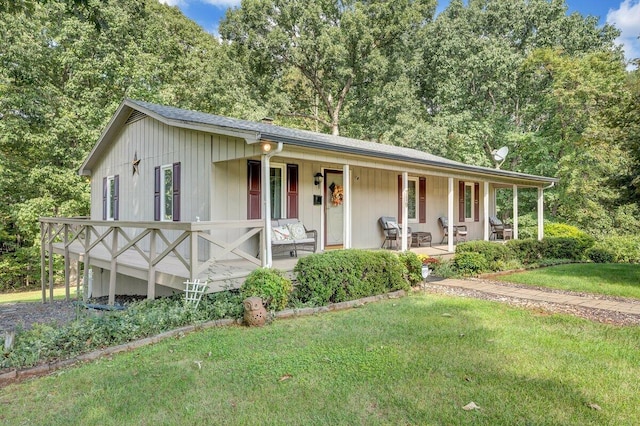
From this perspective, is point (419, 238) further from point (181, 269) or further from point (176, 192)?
point (181, 269)

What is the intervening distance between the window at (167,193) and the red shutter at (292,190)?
7.62ft

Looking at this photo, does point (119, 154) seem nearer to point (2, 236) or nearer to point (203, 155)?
point (203, 155)

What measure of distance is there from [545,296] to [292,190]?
522 cm

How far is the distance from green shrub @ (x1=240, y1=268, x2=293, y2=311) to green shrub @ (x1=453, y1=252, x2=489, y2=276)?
15.3ft

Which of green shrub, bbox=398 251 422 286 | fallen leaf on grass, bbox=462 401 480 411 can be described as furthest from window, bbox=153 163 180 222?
fallen leaf on grass, bbox=462 401 480 411

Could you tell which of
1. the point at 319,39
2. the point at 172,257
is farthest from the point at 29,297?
the point at 319,39

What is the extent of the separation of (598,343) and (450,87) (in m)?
19.1

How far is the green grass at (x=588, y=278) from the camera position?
23.4 ft

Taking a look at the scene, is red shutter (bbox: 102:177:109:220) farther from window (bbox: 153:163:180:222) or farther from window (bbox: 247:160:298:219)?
window (bbox: 247:160:298:219)

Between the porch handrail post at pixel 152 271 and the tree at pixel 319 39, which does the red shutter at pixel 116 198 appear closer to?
the porch handrail post at pixel 152 271

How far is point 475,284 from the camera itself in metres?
7.58

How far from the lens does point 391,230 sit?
1045cm

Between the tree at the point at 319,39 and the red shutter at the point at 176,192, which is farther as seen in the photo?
the tree at the point at 319,39

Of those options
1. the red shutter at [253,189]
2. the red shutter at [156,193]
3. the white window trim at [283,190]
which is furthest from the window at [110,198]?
the white window trim at [283,190]
